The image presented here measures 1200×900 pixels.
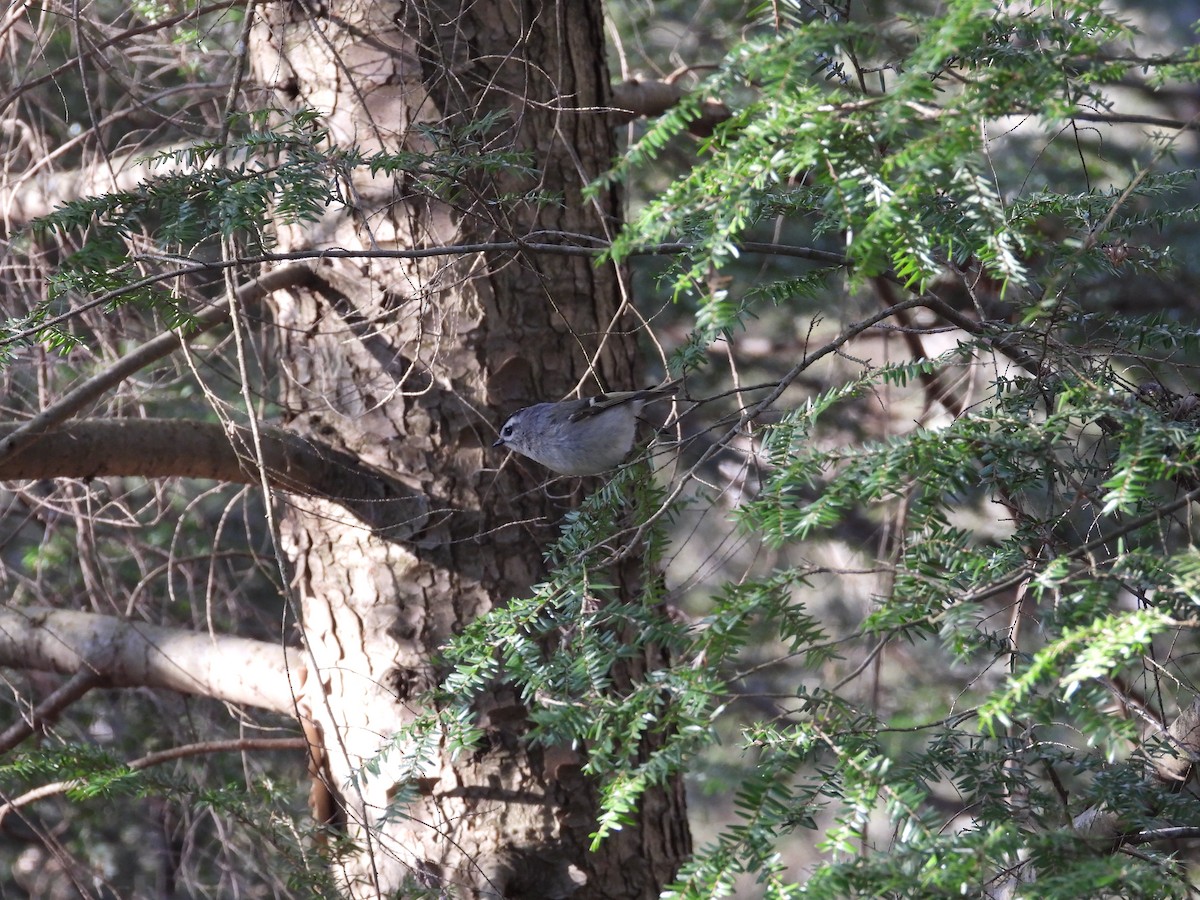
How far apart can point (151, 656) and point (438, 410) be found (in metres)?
1.29

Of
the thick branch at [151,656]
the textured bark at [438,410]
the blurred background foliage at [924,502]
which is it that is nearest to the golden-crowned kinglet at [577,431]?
the textured bark at [438,410]

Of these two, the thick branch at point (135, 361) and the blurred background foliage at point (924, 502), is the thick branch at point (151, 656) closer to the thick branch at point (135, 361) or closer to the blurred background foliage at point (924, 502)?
the blurred background foliage at point (924, 502)

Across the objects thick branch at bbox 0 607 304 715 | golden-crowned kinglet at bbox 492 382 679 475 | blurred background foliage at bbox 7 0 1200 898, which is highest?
golden-crowned kinglet at bbox 492 382 679 475

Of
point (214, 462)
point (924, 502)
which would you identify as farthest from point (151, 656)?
point (924, 502)

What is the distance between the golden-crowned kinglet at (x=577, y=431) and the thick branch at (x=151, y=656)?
1000 millimetres

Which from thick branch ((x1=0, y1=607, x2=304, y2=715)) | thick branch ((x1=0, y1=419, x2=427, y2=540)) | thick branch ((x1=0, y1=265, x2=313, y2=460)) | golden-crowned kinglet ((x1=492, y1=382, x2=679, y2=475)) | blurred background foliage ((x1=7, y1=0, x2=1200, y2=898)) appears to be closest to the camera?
blurred background foliage ((x1=7, y1=0, x2=1200, y2=898))

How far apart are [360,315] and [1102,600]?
2.24m

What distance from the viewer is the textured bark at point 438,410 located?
293 cm

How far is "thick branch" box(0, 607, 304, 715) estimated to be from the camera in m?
3.20

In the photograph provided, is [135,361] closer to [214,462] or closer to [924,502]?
[214,462]

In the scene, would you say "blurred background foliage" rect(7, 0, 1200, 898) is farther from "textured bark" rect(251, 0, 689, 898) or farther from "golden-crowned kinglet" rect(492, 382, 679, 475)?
"golden-crowned kinglet" rect(492, 382, 679, 475)

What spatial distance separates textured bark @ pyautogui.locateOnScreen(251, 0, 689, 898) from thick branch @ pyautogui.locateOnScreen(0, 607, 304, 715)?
0.54 ft

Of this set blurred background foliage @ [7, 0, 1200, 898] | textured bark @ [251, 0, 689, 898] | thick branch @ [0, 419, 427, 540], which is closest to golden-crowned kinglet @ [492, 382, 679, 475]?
textured bark @ [251, 0, 689, 898]

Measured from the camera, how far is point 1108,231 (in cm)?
190
